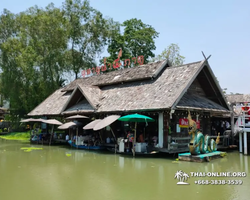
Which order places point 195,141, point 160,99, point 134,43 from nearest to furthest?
point 195,141
point 160,99
point 134,43

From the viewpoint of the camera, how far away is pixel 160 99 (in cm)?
1286

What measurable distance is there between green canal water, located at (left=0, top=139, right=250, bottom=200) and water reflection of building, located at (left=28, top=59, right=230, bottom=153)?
2.79 meters

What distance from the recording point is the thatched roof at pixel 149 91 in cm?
1303

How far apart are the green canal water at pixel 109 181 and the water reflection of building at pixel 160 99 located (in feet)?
9.14

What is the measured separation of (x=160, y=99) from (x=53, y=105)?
10266mm

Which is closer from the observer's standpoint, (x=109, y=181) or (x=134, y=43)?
(x=109, y=181)

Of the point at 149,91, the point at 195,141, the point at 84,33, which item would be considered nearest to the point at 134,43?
the point at 84,33

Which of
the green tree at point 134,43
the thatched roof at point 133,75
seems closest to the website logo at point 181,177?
the thatched roof at point 133,75

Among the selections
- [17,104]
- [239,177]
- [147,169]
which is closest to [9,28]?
[17,104]

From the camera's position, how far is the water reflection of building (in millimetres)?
12664

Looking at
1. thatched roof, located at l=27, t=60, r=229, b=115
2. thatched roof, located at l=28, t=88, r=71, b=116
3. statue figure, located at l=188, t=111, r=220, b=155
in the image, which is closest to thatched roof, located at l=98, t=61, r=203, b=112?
thatched roof, located at l=27, t=60, r=229, b=115

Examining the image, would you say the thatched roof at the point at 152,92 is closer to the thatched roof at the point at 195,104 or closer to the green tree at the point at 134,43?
the thatched roof at the point at 195,104

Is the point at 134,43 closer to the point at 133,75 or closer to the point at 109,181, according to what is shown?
the point at 133,75

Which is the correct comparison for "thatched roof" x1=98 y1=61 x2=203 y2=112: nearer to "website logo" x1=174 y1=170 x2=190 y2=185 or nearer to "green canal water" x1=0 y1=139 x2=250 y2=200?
"green canal water" x1=0 y1=139 x2=250 y2=200
